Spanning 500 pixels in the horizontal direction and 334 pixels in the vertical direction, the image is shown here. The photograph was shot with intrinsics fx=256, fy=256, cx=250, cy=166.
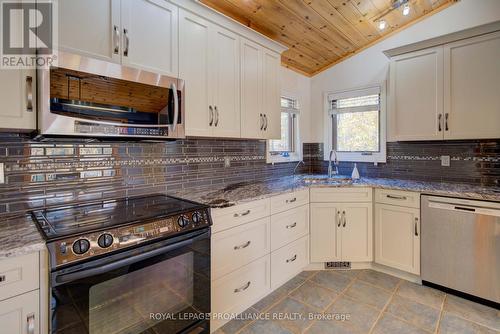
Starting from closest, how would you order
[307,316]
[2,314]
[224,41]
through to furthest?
1. [2,314]
2. [307,316]
3. [224,41]

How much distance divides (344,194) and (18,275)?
2552 mm

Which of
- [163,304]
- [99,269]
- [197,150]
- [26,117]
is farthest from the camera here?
[197,150]

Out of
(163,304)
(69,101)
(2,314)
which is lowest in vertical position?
(163,304)

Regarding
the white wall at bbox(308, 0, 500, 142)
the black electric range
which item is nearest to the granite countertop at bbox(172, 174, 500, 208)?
the black electric range

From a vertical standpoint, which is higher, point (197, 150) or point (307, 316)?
point (197, 150)

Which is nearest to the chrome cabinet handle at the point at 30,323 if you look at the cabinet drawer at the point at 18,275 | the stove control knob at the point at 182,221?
the cabinet drawer at the point at 18,275

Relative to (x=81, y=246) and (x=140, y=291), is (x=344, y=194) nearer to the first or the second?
(x=140, y=291)

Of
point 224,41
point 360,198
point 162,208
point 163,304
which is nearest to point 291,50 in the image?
point 224,41

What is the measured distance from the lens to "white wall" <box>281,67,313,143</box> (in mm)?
3448

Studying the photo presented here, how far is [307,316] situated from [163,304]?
1.17m

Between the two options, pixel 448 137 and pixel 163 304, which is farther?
pixel 448 137

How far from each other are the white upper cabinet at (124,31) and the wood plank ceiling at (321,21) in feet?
2.08

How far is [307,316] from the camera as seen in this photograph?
200 cm

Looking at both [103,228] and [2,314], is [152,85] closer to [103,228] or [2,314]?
[103,228]
